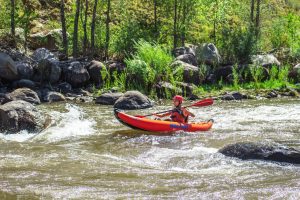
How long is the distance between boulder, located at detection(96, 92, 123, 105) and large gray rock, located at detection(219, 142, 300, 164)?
23.0 feet

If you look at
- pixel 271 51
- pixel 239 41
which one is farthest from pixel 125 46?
pixel 271 51

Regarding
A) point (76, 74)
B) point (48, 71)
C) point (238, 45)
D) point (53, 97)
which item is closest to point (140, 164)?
point (53, 97)

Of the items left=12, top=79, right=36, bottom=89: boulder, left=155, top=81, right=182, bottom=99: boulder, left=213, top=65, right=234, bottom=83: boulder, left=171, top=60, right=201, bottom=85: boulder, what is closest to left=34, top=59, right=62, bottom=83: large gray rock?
left=12, top=79, right=36, bottom=89: boulder

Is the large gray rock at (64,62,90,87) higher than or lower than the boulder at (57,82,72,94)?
higher

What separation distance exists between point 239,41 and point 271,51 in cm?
256

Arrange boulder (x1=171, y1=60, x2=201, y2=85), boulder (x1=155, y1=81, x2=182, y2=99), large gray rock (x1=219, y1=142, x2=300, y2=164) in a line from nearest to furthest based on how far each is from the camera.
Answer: large gray rock (x1=219, y1=142, x2=300, y2=164) < boulder (x1=155, y1=81, x2=182, y2=99) < boulder (x1=171, y1=60, x2=201, y2=85)

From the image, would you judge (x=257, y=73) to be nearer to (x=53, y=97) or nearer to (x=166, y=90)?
(x=166, y=90)

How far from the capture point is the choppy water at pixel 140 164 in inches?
223

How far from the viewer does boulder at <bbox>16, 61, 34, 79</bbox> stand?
624 inches

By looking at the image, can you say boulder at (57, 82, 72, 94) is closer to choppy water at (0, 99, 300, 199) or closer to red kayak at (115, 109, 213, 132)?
choppy water at (0, 99, 300, 199)

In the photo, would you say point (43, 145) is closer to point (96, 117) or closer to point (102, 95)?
point (96, 117)

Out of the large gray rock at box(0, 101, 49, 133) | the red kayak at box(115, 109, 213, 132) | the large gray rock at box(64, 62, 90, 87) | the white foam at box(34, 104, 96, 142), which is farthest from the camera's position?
the large gray rock at box(64, 62, 90, 87)

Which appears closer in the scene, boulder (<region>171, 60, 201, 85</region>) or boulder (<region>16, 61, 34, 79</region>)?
boulder (<region>16, 61, 34, 79</region>)

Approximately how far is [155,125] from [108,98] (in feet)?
14.6
